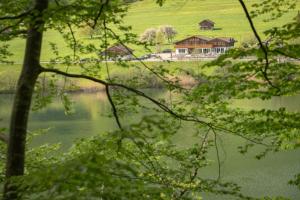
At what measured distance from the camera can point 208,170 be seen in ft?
64.8

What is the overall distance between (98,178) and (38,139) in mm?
25385

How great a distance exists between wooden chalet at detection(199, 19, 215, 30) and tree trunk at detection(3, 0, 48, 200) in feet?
276

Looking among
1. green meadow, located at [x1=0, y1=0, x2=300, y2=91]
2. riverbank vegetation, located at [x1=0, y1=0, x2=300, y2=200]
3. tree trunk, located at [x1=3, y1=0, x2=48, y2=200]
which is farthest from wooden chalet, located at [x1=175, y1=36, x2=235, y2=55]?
tree trunk, located at [x1=3, y1=0, x2=48, y2=200]

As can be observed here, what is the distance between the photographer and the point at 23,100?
4457mm

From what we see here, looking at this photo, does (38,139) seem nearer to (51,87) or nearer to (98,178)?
(51,87)

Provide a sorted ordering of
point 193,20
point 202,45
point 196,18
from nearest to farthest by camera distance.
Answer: point 202,45, point 193,20, point 196,18

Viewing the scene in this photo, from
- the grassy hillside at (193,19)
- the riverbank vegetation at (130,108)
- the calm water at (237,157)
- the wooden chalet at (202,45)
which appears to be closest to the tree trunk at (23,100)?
the riverbank vegetation at (130,108)

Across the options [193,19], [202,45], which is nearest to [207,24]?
[193,19]

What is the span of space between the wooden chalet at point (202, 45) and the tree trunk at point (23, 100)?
6685cm

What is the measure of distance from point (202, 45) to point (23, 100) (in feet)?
226

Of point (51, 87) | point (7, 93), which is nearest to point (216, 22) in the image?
point (7, 93)

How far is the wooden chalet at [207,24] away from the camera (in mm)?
86938

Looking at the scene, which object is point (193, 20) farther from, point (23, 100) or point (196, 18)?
point (23, 100)

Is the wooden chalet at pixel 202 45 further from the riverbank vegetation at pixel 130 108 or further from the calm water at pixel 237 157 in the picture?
the riverbank vegetation at pixel 130 108
